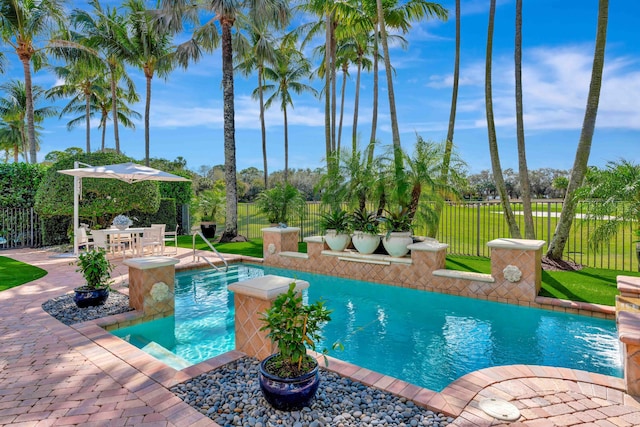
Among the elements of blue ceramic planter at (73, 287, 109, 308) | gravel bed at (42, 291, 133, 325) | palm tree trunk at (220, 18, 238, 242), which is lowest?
gravel bed at (42, 291, 133, 325)

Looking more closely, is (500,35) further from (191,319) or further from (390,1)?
(191,319)

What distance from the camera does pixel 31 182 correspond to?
11.9 metres

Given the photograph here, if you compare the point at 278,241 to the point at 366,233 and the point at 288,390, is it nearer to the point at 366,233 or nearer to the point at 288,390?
the point at 366,233

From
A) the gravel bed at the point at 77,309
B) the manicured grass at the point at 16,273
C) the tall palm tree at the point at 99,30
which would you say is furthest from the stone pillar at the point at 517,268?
the tall palm tree at the point at 99,30

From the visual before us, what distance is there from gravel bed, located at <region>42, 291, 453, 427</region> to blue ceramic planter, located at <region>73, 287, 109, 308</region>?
9.07 ft

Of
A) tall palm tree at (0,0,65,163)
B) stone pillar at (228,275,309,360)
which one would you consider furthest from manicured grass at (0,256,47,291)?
tall palm tree at (0,0,65,163)

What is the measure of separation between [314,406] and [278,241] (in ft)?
21.1

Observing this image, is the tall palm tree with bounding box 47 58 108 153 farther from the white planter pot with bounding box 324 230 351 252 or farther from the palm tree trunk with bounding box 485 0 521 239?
the palm tree trunk with bounding box 485 0 521 239

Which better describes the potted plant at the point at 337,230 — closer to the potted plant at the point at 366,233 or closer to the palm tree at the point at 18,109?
the potted plant at the point at 366,233

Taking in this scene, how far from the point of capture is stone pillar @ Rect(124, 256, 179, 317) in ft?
15.4

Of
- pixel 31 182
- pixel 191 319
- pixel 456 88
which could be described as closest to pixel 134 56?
pixel 31 182

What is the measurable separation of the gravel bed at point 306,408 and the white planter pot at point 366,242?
14.7 ft

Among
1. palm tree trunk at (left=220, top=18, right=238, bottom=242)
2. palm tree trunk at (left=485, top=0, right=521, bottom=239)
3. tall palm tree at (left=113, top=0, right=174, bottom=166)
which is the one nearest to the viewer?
palm tree trunk at (left=485, top=0, right=521, bottom=239)

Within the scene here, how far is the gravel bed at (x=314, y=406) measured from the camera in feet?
7.53
